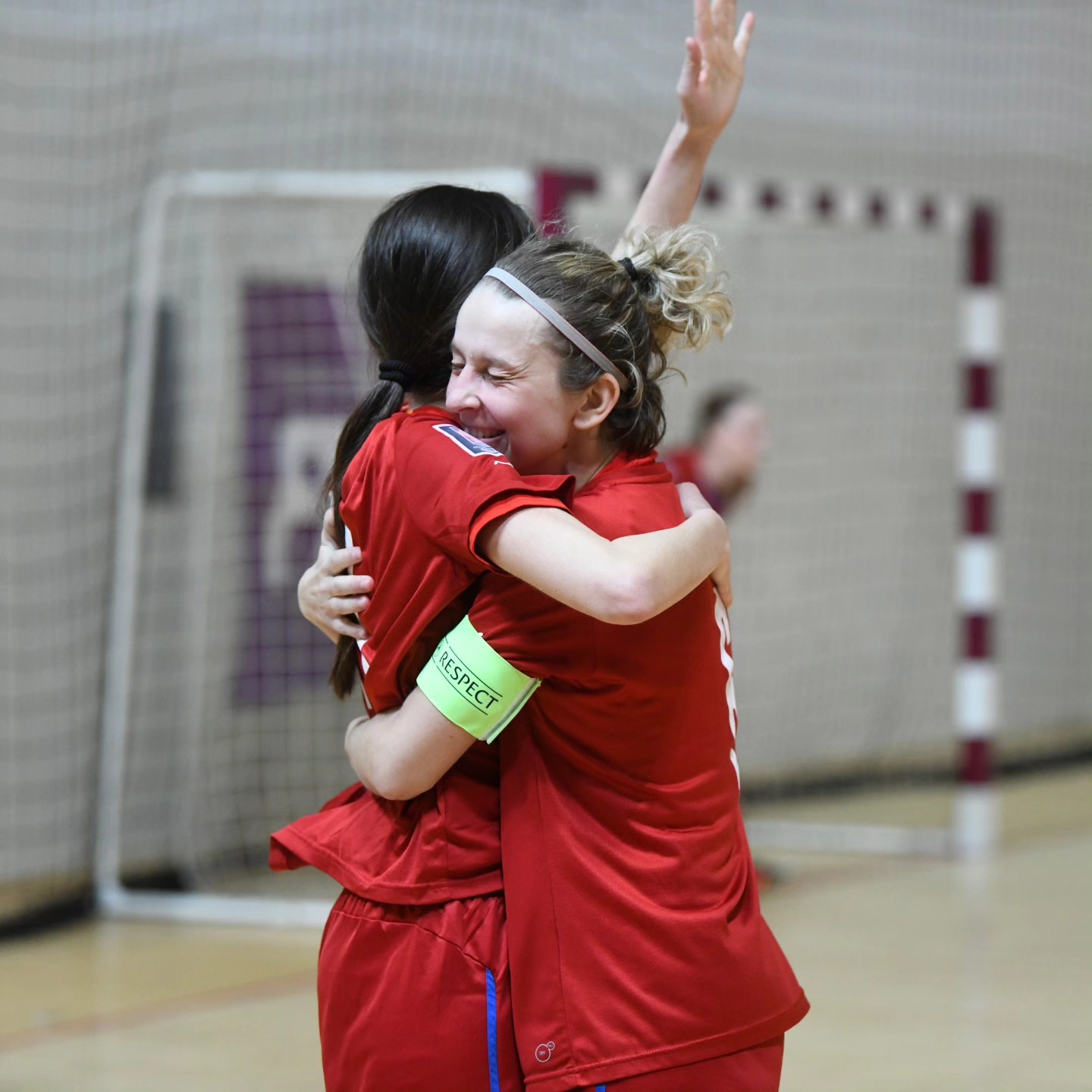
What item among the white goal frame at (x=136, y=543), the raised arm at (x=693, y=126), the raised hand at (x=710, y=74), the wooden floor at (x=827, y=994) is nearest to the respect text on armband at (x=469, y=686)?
the raised arm at (x=693, y=126)

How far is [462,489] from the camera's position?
148 centimetres

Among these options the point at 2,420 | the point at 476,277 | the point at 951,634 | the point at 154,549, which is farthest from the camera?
the point at 951,634

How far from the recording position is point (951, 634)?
6.82 metres

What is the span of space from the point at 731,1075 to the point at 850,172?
548 centimetres

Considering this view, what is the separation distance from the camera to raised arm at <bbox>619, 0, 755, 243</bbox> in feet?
6.63

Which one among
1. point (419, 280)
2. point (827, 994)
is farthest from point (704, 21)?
point (827, 994)

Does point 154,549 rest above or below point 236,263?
below

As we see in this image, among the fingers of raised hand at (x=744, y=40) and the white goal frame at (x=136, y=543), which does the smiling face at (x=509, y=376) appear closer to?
the fingers of raised hand at (x=744, y=40)

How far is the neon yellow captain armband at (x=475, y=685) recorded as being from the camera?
1495mm

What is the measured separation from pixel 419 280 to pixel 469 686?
422 millimetres

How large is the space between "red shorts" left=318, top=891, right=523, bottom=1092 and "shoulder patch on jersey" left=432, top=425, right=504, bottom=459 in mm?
427

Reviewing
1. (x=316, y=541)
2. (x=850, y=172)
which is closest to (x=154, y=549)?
(x=316, y=541)

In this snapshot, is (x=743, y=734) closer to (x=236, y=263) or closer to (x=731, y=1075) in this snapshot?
(x=236, y=263)

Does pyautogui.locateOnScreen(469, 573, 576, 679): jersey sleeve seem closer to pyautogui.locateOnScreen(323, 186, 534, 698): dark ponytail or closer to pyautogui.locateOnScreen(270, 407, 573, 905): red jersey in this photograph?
pyautogui.locateOnScreen(270, 407, 573, 905): red jersey
